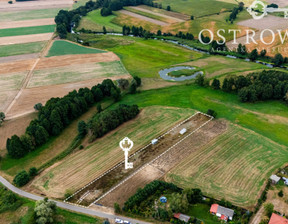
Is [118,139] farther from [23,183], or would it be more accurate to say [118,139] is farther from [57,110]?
[23,183]

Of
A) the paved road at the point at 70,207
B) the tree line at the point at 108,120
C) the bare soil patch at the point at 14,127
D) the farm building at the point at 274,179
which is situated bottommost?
the paved road at the point at 70,207

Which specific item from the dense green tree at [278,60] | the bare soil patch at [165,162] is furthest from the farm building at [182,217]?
the dense green tree at [278,60]

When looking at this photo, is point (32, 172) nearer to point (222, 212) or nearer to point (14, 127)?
point (14, 127)

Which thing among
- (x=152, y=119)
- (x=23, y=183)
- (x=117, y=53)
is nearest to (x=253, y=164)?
(x=152, y=119)

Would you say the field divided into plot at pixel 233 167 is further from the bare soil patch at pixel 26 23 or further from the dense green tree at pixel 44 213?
the bare soil patch at pixel 26 23

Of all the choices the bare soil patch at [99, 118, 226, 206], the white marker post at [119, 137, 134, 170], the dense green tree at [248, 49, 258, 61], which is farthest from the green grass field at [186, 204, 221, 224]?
the dense green tree at [248, 49, 258, 61]

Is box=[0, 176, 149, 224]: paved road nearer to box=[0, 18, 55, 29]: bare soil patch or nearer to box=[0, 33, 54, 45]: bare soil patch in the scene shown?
box=[0, 33, 54, 45]: bare soil patch
